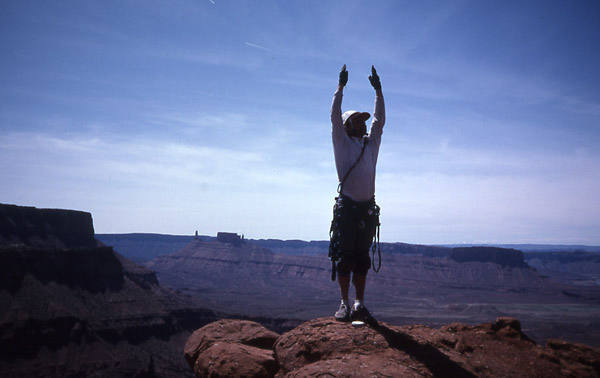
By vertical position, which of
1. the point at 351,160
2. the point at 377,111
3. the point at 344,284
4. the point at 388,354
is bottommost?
the point at 388,354

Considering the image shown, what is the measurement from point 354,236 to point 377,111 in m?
2.02

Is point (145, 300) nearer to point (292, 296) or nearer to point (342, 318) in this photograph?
point (342, 318)

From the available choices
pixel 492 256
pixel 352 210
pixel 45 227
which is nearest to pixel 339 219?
pixel 352 210

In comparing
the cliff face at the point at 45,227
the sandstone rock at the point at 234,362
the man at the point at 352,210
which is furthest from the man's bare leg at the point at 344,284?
the cliff face at the point at 45,227

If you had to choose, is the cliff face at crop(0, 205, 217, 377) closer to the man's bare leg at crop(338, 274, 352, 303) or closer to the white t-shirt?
the man's bare leg at crop(338, 274, 352, 303)

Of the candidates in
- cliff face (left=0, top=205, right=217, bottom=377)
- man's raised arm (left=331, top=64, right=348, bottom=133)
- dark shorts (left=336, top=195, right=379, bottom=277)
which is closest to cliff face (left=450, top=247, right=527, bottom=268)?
cliff face (left=0, top=205, right=217, bottom=377)

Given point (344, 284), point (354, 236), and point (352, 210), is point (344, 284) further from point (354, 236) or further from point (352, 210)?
point (352, 210)

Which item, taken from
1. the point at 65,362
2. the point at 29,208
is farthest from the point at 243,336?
→ the point at 29,208

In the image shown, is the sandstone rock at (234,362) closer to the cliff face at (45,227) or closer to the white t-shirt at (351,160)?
the white t-shirt at (351,160)

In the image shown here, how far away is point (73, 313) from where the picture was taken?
179 feet

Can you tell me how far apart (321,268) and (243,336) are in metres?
181

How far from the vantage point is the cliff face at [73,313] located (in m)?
46.7

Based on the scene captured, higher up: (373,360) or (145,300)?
(373,360)

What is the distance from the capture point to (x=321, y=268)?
18350cm
